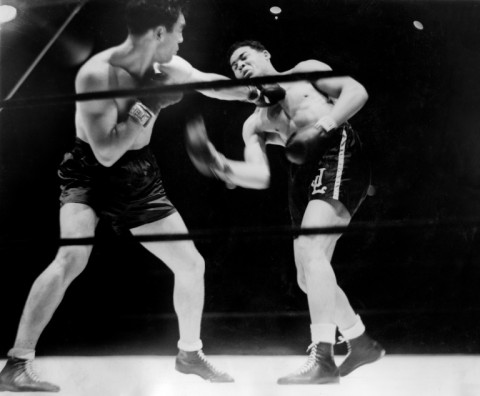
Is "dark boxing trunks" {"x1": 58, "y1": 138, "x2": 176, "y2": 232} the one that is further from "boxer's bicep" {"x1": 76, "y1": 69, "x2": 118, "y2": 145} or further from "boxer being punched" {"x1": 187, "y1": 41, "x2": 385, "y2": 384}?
"boxer being punched" {"x1": 187, "y1": 41, "x2": 385, "y2": 384}

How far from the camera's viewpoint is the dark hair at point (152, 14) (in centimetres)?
263

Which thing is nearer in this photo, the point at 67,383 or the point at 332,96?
the point at 67,383

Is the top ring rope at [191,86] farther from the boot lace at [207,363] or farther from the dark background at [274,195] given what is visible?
the boot lace at [207,363]

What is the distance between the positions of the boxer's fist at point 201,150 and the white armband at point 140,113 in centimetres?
20

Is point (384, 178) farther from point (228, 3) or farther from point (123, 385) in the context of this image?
point (123, 385)

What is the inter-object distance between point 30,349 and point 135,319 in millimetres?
484

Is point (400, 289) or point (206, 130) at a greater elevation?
point (206, 130)

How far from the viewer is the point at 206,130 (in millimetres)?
2574

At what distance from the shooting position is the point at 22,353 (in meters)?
2.41

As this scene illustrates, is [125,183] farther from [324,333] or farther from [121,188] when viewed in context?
[324,333]

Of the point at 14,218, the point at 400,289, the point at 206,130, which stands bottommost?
the point at 400,289

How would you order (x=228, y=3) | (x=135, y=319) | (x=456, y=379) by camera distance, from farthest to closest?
(x=228, y=3)
(x=135, y=319)
(x=456, y=379)

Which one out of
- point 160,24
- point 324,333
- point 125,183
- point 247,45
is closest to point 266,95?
point 247,45

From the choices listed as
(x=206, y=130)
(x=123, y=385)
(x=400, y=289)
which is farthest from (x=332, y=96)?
(x=123, y=385)
